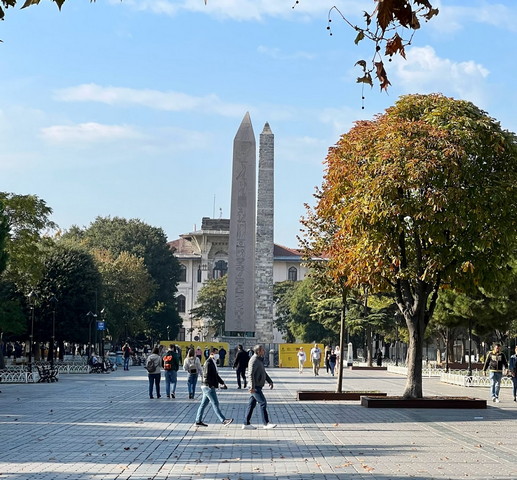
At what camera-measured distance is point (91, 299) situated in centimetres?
6347

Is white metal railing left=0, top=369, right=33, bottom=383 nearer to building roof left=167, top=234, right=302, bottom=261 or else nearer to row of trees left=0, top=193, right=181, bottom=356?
row of trees left=0, top=193, right=181, bottom=356

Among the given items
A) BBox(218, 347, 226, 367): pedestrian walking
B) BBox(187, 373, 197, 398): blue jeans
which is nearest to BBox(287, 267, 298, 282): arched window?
→ BBox(218, 347, 226, 367): pedestrian walking

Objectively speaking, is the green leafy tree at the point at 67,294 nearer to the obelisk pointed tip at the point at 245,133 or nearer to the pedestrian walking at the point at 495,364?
the obelisk pointed tip at the point at 245,133

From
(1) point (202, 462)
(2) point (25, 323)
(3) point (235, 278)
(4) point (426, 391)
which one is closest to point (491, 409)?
(4) point (426, 391)

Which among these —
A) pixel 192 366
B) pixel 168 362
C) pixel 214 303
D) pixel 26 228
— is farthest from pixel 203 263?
pixel 192 366

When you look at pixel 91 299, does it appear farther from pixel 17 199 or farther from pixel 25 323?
pixel 17 199

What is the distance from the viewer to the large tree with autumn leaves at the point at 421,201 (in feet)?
77.5

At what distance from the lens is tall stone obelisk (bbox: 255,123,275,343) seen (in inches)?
2408

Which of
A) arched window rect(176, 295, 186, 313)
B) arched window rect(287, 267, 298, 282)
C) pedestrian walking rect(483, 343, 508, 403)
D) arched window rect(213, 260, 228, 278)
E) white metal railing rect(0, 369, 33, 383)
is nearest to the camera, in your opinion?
pedestrian walking rect(483, 343, 508, 403)

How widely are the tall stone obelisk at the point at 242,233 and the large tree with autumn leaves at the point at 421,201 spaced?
26123 mm

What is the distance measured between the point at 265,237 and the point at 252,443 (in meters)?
49.6

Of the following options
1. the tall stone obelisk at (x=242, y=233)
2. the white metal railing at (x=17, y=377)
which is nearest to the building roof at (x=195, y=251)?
the tall stone obelisk at (x=242, y=233)

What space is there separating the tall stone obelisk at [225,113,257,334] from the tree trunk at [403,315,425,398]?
2732 cm

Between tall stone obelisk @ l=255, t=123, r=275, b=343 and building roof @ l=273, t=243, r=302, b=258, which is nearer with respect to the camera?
tall stone obelisk @ l=255, t=123, r=275, b=343
